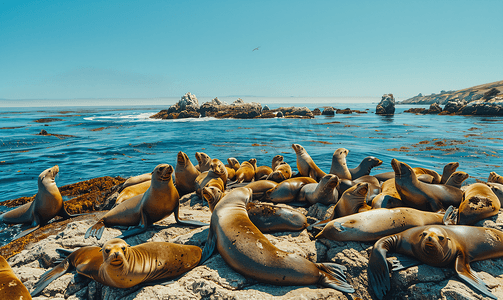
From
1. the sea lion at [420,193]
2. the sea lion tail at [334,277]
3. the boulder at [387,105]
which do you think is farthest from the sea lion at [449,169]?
the boulder at [387,105]

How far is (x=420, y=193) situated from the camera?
484 cm

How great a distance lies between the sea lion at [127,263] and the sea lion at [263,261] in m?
0.35

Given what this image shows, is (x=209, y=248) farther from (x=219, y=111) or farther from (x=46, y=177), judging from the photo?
(x=219, y=111)

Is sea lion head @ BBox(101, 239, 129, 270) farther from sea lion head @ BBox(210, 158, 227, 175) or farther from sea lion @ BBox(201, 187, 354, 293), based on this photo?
sea lion head @ BBox(210, 158, 227, 175)

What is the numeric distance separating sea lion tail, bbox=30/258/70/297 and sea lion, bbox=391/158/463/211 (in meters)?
5.62

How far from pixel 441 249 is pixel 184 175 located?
Answer: 5.84 m

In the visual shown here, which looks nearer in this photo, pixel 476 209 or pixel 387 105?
pixel 476 209

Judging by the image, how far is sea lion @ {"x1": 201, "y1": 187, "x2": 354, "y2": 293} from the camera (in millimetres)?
2980

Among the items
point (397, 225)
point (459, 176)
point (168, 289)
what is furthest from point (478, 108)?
point (168, 289)

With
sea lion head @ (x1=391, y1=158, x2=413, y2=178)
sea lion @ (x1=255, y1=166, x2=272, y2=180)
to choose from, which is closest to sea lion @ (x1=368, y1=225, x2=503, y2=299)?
sea lion head @ (x1=391, y1=158, x2=413, y2=178)

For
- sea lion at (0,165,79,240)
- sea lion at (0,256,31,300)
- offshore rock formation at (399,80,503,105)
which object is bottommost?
sea lion at (0,165,79,240)

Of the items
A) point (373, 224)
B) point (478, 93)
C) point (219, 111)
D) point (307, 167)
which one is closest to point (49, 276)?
point (373, 224)

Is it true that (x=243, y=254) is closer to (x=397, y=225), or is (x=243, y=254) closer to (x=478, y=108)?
(x=397, y=225)

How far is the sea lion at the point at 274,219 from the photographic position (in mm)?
4309
